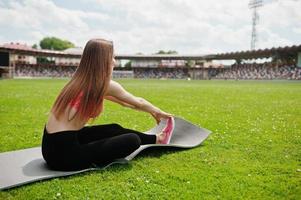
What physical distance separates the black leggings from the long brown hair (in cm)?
34

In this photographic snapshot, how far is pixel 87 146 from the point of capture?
4.61 metres

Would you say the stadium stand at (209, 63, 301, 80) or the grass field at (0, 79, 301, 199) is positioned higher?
the stadium stand at (209, 63, 301, 80)

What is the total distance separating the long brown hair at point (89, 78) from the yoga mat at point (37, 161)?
0.90 metres

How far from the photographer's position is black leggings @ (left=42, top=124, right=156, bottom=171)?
14.3 ft

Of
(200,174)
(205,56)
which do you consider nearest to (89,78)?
(200,174)

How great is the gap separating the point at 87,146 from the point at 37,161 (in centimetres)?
103

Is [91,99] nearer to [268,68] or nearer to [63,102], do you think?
[63,102]

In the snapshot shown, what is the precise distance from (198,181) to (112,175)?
1192 mm

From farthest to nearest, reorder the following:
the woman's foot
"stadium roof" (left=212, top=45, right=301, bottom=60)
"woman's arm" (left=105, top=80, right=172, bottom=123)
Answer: "stadium roof" (left=212, top=45, right=301, bottom=60)
the woman's foot
"woman's arm" (left=105, top=80, right=172, bottom=123)

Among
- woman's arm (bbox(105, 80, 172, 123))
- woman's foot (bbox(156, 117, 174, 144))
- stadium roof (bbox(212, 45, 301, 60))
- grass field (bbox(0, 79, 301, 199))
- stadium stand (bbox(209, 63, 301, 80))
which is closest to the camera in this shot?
grass field (bbox(0, 79, 301, 199))

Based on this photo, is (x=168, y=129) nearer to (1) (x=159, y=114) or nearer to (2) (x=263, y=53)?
(1) (x=159, y=114)

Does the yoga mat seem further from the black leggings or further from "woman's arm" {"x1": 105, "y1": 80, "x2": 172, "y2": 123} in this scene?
"woman's arm" {"x1": 105, "y1": 80, "x2": 172, "y2": 123}

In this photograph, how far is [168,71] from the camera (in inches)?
4171

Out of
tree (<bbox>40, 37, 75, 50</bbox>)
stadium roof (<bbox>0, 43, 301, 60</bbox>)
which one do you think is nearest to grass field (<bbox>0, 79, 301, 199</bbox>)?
stadium roof (<bbox>0, 43, 301, 60</bbox>)
